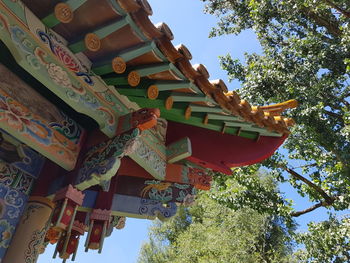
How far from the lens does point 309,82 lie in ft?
24.4

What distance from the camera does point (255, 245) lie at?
1373 centimetres

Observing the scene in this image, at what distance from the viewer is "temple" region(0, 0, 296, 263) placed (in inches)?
71.8

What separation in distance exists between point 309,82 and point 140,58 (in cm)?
634

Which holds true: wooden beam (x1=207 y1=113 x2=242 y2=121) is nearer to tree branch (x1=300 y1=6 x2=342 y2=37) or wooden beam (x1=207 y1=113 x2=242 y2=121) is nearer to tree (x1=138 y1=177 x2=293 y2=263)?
tree branch (x1=300 y1=6 x2=342 y2=37)

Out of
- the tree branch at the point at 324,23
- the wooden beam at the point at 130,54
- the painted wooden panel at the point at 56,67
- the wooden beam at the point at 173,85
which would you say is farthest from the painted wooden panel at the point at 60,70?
the tree branch at the point at 324,23

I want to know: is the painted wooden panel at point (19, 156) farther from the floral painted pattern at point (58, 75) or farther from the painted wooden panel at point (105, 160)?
the floral painted pattern at point (58, 75)

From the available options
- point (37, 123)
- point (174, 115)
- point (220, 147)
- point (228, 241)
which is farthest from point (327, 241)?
point (228, 241)

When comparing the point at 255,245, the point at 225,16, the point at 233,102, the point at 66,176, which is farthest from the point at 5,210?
the point at 255,245

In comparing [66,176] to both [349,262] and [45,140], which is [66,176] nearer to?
[45,140]

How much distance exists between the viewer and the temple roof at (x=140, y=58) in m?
1.80

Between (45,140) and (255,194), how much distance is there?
6239 millimetres

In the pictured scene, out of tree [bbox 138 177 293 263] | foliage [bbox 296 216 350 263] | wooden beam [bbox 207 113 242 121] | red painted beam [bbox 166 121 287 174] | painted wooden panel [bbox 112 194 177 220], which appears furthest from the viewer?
tree [bbox 138 177 293 263]

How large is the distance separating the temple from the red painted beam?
67 millimetres

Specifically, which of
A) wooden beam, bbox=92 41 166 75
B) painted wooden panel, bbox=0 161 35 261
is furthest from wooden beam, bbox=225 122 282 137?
painted wooden panel, bbox=0 161 35 261
